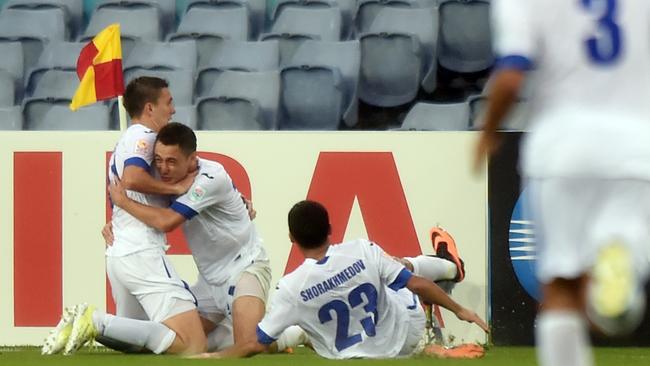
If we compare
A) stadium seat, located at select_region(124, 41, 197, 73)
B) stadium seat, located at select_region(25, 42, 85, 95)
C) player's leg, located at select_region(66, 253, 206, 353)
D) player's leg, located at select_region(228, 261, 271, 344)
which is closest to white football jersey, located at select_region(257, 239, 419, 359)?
player's leg, located at select_region(228, 261, 271, 344)

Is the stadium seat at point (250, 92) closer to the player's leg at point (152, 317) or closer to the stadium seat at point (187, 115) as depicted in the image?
the stadium seat at point (187, 115)

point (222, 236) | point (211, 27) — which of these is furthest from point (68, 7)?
point (222, 236)

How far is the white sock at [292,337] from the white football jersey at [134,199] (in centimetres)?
88

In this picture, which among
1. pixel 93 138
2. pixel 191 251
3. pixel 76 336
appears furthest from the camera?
pixel 93 138

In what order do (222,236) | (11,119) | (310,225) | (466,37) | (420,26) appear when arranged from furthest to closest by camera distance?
1. (420,26)
2. (466,37)
3. (11,119)
4. (222,236)
5. (310,225)

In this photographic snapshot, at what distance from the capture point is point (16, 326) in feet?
33.0

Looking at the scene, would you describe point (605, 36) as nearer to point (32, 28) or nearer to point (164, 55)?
point (164, 55)

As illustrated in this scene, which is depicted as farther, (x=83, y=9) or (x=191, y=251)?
(x=83, y=9)

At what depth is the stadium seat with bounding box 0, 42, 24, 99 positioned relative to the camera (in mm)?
13273

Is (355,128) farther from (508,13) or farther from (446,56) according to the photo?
(508,13)

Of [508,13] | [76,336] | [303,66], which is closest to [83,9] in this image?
[303,66]

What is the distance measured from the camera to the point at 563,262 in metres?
4.56

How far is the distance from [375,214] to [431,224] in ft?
1.21

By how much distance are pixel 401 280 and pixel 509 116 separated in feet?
11.8
